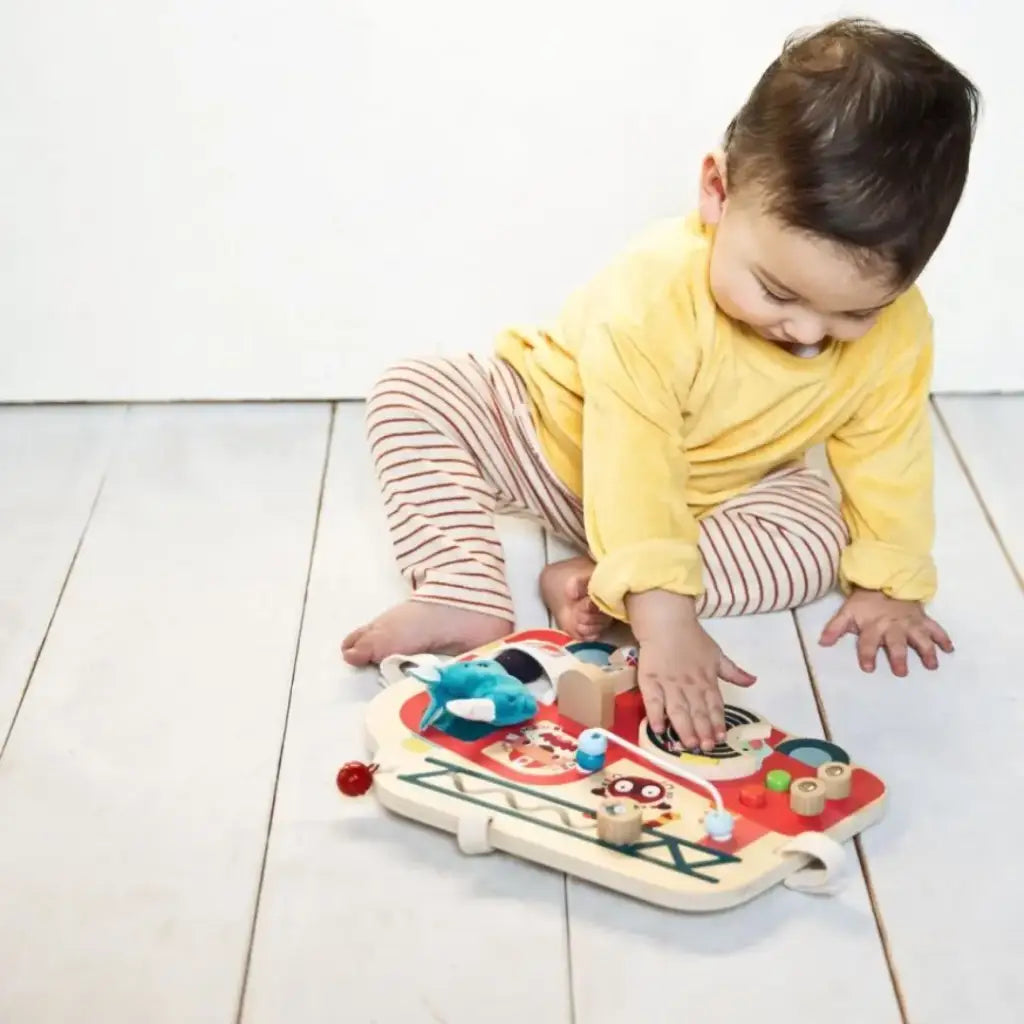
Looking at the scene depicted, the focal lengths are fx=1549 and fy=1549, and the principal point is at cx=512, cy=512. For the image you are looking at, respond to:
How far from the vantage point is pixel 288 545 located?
127 cm

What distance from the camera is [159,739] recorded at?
1.02 meters

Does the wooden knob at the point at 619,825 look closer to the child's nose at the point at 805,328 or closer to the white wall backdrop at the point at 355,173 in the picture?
the child's nose at the point at 805,328

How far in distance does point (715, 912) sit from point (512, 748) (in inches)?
6.9

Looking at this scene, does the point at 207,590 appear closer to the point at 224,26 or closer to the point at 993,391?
the point at 224,26

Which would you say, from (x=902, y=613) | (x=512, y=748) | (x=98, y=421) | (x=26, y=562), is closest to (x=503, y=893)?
(x=512, y=748)

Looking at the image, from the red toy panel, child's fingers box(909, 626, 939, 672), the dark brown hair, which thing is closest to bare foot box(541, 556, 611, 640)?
the red toy panel

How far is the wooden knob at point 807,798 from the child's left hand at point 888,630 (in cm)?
22

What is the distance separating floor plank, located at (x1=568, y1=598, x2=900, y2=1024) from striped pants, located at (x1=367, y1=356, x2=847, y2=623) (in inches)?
12.1

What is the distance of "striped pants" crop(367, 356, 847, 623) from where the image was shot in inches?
45.5

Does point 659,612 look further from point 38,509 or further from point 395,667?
point 38,509

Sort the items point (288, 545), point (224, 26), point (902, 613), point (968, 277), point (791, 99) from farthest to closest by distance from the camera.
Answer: point (968, 277) → point (224, 26) → point (288, 545) → point (902, 613) → point (791, 99)

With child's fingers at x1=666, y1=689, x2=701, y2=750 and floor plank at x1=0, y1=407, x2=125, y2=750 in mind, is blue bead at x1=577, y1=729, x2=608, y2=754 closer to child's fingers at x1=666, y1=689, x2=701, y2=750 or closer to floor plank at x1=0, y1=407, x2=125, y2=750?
child's fingers at x1=666, y1=689, x2=701, y2=750

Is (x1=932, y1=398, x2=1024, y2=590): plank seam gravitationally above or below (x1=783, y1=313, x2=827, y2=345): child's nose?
below

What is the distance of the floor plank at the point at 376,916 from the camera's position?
804 millimetres
